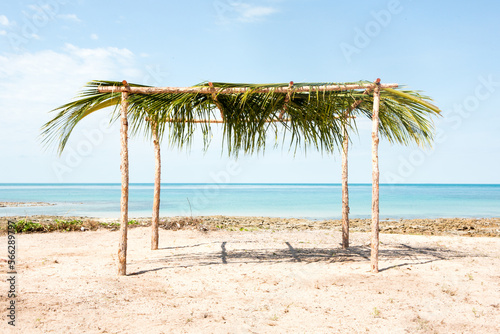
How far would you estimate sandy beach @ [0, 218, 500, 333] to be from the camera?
11.9ft

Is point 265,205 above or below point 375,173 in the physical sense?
below

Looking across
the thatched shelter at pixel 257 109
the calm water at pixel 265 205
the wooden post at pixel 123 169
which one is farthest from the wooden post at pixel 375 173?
the calm water at pixel 265 205

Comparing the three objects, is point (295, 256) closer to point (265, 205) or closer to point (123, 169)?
point (123, 169)

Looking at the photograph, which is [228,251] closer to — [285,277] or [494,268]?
[285,277]

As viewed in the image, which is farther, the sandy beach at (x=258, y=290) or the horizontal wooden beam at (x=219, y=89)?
the horizontal wooden beam at (x=219, y=89)

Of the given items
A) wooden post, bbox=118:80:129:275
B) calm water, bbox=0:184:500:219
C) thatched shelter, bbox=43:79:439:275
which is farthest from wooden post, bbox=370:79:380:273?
calm water, bbox=0:184:500:219

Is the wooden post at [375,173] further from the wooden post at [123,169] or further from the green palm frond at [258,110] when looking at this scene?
the wooden post at [123,169]

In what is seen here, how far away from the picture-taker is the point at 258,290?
4766 mm

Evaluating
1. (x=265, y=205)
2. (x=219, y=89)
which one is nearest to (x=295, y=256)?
(x=219, y=89)

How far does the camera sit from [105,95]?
18.4 feet

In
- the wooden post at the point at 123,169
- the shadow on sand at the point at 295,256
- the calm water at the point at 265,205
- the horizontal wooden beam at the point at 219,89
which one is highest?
the horizontal wooden beam at the point at 219,89

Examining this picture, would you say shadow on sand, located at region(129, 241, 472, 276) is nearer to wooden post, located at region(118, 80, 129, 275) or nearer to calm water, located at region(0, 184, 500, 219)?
wooden post, located at region(118, 80, 129, 275)

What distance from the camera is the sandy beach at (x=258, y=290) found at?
3.64 m

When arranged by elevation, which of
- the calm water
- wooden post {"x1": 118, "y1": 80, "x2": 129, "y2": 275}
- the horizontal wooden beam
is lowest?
the calm water
